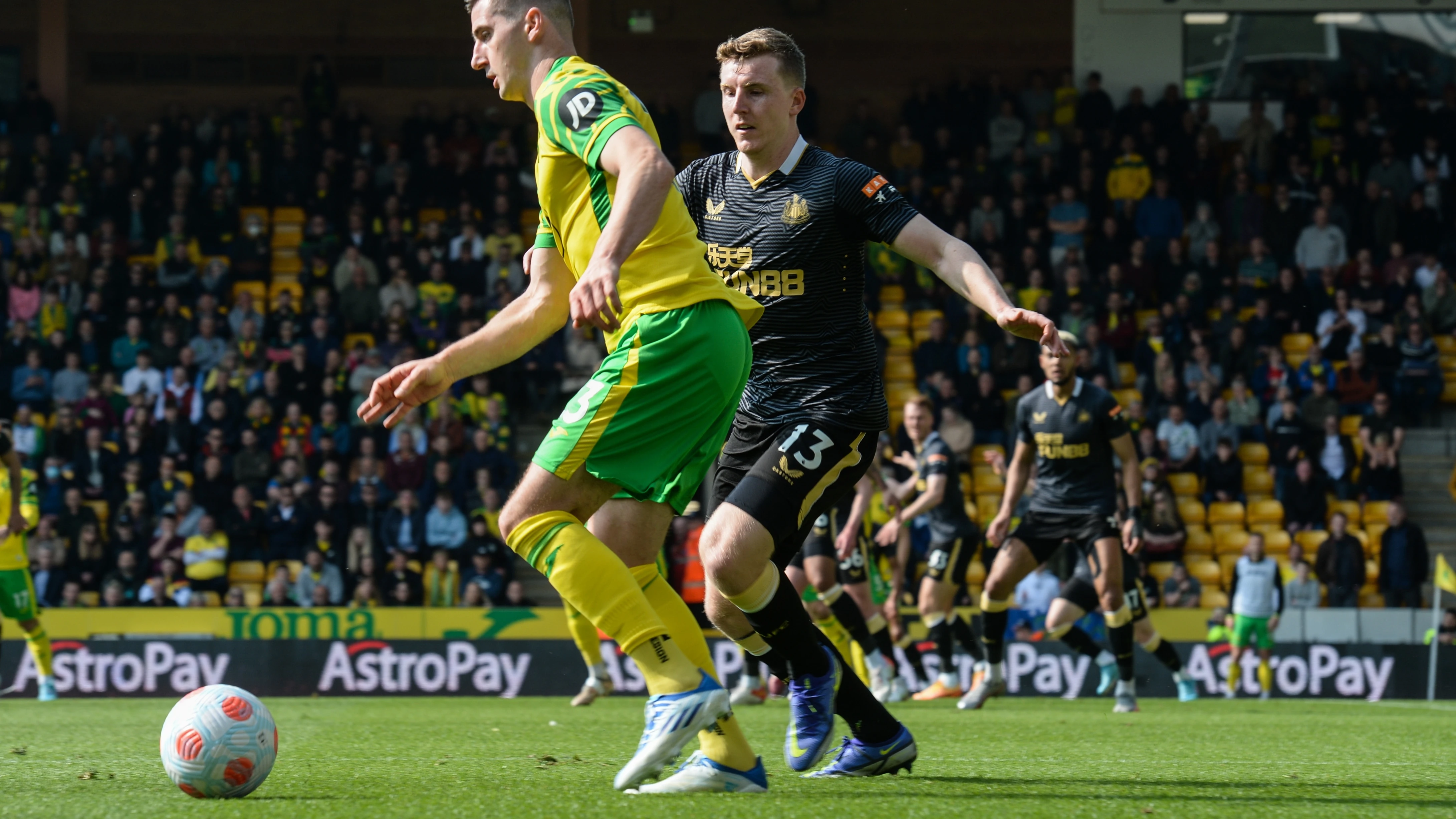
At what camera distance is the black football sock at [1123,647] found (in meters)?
10.4

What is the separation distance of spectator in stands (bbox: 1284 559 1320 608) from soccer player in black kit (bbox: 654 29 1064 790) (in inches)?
486

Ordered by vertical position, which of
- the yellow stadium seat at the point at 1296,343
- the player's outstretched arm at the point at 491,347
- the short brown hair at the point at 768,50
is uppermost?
the short brown hair at the point at 768,50

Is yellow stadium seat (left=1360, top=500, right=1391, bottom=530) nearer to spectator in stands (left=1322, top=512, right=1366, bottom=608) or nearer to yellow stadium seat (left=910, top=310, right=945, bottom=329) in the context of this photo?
spectator in stands (left=1322, top=512, right=1366, bottom=608)

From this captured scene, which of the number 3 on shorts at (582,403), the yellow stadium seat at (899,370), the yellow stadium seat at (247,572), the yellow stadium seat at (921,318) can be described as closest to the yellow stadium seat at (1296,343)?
the yellow stadium seat at (921,318)

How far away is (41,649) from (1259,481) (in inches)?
521

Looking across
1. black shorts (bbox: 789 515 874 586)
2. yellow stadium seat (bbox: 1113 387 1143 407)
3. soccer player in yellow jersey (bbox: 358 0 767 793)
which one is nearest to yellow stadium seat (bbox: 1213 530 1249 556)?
yellow stadium seat (bbox: 1113 387 1143 407)

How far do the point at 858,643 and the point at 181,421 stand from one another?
9970mm

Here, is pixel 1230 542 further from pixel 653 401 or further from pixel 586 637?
pixel 653 401

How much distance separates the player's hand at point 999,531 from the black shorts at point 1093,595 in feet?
3.00

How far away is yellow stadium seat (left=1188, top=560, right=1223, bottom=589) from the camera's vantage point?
1695cm

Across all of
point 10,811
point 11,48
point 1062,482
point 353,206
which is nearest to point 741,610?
point 10,811

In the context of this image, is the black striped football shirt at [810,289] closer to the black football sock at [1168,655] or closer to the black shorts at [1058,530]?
the black shorts at [1058,530]

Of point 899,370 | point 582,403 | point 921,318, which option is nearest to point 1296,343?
point 921,318

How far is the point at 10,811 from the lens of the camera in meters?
4.10
